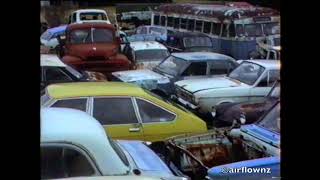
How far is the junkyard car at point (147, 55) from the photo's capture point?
13352 mm

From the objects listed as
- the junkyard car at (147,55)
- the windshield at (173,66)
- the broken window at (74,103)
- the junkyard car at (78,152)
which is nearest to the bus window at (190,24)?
the junkyard car at (147,55)

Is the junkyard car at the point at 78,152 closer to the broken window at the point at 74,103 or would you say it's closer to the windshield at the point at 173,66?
the broken window at the point at 74,103

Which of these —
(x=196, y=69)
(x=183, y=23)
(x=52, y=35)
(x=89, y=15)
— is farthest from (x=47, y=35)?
(x=196, y=69)

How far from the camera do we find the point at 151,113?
21.2ft

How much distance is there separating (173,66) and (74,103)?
5.30 metres

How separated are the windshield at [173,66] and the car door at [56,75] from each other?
215 cm

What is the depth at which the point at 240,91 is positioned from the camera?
9.42 meters

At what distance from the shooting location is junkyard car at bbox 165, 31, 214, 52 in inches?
622

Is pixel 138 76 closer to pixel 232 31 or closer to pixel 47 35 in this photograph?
pixel 232 31
